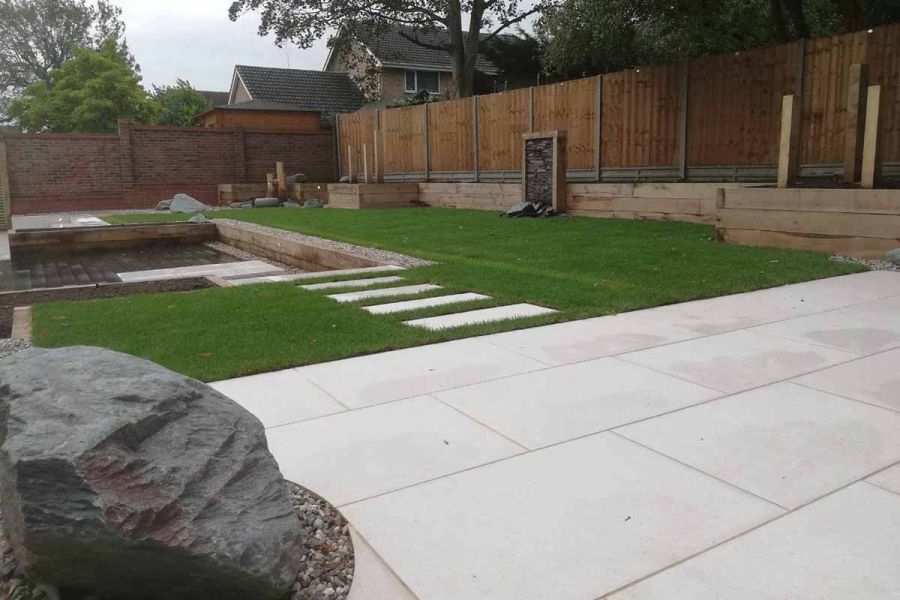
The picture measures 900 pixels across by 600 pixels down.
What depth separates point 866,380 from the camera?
3979 mm

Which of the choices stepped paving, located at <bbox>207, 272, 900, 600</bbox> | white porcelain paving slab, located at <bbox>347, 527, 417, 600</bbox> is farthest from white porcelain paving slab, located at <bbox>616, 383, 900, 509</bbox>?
white porcelain paving slab, located at <bbox>347, 527, 417, 600</bbox>

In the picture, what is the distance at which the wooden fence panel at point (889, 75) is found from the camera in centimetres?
997

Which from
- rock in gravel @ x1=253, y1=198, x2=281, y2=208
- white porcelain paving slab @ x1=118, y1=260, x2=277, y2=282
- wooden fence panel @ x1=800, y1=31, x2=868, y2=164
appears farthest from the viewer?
rock in gravel @ x1=253, y1=198, x2=281, y2=208

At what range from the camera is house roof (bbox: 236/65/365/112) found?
1410 inches

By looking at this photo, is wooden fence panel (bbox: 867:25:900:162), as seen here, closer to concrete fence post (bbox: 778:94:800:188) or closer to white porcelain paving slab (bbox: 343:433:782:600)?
concrete fence post (bbox: 778:94:800:188)

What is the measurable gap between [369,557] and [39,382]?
1.14 meters

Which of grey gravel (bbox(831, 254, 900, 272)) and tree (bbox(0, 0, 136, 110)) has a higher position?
tree (bbox(0, 0, 136, 110))

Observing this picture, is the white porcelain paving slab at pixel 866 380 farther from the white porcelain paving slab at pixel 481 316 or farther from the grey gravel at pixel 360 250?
the grey gravel at pixel 360 250

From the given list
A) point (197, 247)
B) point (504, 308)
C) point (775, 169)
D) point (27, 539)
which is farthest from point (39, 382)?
point (197, 247)

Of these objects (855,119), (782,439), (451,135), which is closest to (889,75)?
(855,119)

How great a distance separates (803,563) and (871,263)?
6.71 metres

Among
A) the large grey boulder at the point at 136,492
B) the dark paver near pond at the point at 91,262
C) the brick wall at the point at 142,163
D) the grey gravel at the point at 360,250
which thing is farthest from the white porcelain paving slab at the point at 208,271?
the brick wall at the point at 142,163

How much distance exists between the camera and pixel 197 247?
14719 mm

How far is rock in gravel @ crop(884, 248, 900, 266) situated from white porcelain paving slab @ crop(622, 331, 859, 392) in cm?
355
